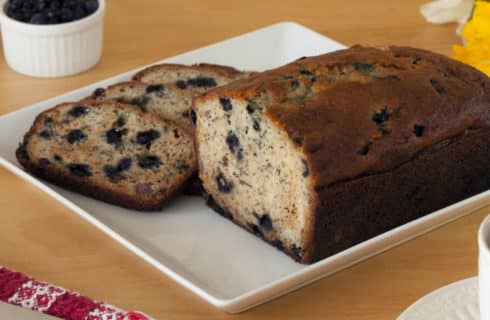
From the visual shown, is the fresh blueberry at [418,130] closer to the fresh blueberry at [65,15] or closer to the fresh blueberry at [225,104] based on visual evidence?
the fresh blueberry at [225,104]

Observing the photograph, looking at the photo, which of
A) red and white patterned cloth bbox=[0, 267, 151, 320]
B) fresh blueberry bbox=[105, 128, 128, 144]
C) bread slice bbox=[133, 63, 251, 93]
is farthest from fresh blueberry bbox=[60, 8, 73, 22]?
red and white patterned cloth bbox=[0, 267, 151, 320]

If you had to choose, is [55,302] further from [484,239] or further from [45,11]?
[45,11]

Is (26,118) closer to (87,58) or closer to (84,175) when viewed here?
(84,175)

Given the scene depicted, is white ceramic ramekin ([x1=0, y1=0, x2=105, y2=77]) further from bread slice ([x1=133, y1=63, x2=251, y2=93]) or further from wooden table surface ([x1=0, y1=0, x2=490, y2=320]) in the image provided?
bread slice ([x1=133, y1=63, x2=251, y2=93])

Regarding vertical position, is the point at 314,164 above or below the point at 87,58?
above

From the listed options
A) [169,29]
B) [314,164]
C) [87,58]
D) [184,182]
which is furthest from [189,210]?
[169,29]

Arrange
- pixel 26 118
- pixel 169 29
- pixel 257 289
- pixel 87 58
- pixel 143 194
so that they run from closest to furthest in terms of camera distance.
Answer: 1. pixel 257 289
2. pixel 143 194
3. pixel 26 118
4. pixel 87 58
5. pixel 169 29

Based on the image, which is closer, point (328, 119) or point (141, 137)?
point (328, 119)

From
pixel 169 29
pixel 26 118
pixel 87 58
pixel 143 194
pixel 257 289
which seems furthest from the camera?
pixel 169 29
